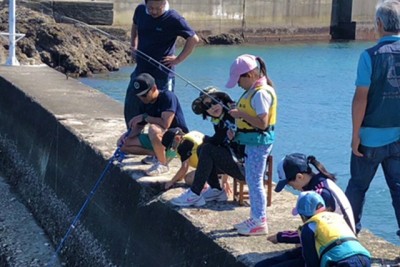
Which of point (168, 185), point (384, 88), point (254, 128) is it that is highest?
point (384, 88)

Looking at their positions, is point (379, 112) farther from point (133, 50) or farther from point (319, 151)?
point (319, 151)

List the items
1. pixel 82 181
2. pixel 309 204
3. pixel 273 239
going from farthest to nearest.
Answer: pixel 82 181
pixel 273 239
pixel 309 204

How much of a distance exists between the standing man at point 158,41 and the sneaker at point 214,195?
1.30 metres

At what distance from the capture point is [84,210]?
6703mm

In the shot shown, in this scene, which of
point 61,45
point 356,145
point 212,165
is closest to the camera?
point 356,145

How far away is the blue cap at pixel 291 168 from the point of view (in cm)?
409

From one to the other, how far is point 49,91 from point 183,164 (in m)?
3.98

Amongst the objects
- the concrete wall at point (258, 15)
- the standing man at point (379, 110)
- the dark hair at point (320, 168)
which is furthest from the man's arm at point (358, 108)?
A: the concrete wall at point (258, 15)

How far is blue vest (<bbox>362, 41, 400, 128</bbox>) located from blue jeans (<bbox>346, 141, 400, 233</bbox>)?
14 centimetres

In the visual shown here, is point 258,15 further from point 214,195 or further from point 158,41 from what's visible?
point 214,195

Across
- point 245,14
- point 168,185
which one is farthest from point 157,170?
point 245,14

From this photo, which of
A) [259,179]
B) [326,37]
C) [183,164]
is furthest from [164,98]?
[326,37]

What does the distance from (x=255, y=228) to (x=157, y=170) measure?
1.51 meters

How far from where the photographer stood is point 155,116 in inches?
228
